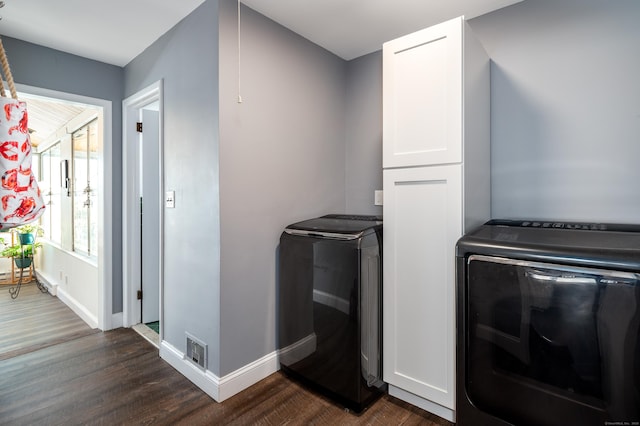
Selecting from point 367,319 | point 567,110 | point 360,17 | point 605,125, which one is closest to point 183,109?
point 360,17

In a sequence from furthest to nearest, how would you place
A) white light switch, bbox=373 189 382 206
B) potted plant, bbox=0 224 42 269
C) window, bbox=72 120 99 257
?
potted plant, bbox=0 224 42 269
window, bbox=72 120 99 257
white light switch, bbox=373 189 382 206

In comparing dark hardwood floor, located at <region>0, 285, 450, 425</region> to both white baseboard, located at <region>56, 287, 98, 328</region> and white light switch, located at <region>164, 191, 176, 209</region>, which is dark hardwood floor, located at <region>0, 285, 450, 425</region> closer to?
white baseboard, located at <region>56, 287, 98, 328</region>

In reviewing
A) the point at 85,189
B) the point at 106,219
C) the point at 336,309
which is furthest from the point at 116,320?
the point at 336,309

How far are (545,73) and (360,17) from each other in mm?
1184

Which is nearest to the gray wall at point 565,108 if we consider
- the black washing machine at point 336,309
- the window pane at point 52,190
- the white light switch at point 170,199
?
the black washing machine at point 336,309

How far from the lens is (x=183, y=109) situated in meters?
2.15

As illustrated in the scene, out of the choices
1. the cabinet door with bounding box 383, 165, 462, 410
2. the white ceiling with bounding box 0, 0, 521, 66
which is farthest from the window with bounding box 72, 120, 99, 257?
the cabinet door with bounding box 383, 165, 462, 410

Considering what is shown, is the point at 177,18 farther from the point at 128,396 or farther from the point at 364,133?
the point at 128,396

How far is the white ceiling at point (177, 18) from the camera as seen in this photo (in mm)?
1961

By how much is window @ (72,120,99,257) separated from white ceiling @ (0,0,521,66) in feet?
3.34

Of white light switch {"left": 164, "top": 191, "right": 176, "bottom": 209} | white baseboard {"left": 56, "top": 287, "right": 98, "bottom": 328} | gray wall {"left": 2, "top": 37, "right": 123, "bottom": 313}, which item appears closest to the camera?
white light switch {"left": 164, "top": 191, "right": 176, "bottom": 209}

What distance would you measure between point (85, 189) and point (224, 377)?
2764 mm

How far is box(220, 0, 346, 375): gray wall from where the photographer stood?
75.1 inches

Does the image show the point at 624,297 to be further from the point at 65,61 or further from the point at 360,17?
the point at 65,61
